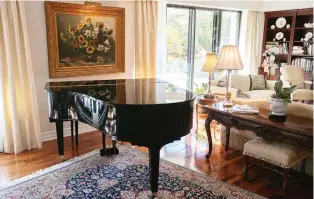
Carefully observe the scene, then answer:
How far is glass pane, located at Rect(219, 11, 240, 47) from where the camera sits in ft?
22.5

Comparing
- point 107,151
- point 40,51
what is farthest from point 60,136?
point 40,51

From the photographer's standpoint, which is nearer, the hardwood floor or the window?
the hardwood floor

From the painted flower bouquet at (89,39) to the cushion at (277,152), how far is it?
2.86 metres

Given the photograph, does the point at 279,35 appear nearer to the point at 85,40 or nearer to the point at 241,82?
the point at 241,82

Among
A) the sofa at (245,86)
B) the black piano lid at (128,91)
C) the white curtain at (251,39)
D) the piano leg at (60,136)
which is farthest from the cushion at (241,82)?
the piano leg at (60,136)

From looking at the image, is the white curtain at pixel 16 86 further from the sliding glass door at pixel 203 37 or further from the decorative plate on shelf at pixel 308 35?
the decorative plate on shelf at pixel 308 35

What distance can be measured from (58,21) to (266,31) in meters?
5.33

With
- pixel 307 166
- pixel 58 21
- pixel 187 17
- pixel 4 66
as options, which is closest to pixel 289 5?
pixel 187 17

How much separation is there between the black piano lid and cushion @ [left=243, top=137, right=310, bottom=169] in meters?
0.89

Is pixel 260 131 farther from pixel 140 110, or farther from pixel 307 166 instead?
pixel 140 110

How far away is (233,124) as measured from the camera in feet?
10.7

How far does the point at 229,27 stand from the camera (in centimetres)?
704

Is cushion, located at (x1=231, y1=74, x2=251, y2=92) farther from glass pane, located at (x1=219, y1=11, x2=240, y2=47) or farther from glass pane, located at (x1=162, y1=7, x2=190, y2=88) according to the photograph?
glass pane, located at (x1=219, y1=11, x2=240, y2=47)

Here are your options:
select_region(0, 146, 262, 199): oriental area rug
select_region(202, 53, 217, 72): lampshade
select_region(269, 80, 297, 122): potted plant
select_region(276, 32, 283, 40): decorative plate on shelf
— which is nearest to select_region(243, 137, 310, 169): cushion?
select_region(269, 80, 297, 122): potted plant
